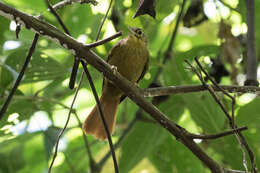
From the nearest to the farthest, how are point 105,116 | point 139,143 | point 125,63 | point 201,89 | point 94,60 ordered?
point 94,60 < point 201,89 < point 139,143 < point 105,116 < point 125,63

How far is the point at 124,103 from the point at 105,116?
0.33 meters

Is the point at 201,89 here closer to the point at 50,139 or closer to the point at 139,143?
the point at 50,139

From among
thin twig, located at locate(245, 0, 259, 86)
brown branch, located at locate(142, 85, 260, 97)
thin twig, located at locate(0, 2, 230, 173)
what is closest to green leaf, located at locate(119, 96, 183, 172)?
thin twig, located at locate(245, 0, 259, 86)

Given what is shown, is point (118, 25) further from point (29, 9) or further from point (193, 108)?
point (29, 9)

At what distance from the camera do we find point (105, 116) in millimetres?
2711

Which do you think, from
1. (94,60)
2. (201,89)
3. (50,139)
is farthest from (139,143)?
(94,60)

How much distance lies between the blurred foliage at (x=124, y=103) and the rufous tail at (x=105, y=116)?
108mm

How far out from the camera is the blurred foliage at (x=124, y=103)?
2037 millimetres

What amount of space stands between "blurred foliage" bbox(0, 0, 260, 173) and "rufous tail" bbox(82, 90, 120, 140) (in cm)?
11

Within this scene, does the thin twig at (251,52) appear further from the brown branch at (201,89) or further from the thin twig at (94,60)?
the thin twig at (94,60)

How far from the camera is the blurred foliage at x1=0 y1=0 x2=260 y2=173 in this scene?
Result: 2037 millimetres

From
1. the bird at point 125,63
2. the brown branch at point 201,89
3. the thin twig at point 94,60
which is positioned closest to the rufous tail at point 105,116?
the bird at point 125,63

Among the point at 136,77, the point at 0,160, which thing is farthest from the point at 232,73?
the point at 0,160

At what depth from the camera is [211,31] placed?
367cm
